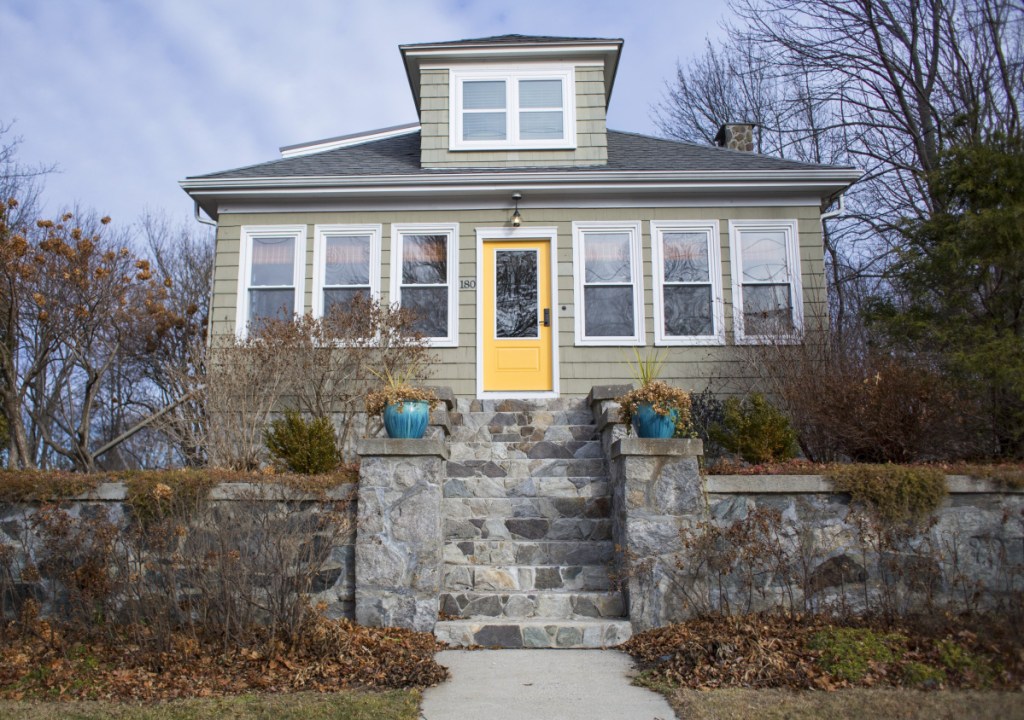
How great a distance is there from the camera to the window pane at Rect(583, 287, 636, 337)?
32.3 ft

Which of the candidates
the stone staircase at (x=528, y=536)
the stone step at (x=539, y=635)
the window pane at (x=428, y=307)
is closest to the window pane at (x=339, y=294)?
the window pane at (x=428, y=307)

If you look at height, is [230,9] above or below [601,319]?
above

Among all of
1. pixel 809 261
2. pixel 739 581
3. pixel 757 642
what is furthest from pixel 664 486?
pixel 809 261

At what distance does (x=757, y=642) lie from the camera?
5090mm

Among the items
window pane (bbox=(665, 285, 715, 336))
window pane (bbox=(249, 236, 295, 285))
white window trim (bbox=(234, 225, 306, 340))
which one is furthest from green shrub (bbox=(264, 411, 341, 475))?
window pane (bbox=(665, 285, 715, 336))

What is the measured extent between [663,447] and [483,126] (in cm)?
614

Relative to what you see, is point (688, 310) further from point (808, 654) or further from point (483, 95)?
point (808, 654)

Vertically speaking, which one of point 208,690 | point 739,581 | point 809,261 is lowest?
point 208,690

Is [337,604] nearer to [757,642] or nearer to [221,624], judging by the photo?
[221,624]

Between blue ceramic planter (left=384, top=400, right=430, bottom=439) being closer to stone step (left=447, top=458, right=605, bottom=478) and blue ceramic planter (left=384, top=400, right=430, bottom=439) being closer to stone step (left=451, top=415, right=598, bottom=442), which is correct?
stone step (left=447, top=458, right=605, bottom=478)

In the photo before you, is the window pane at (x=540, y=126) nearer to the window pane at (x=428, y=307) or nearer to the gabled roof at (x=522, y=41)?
the gabled roof at (x=522, y=41)

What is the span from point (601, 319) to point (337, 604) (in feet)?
16.6

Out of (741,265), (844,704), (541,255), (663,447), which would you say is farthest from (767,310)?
(844,704)

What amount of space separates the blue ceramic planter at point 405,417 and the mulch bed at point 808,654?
7.47ft
